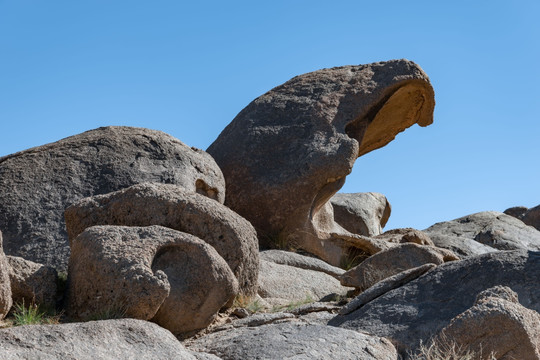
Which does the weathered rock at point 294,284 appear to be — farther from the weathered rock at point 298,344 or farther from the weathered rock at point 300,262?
the weathered rock at point 298,344

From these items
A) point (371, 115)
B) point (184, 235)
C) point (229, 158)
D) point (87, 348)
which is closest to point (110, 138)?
point (229, 158)

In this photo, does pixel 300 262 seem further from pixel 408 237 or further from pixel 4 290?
pixel 4 290

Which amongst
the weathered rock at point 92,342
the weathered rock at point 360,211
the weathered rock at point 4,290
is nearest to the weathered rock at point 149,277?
the weathered rock at point 4,290

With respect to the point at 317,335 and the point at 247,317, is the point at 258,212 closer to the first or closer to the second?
the point at 247,317

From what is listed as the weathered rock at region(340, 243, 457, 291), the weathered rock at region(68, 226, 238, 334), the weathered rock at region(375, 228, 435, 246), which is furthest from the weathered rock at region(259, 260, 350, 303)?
the weathered rock at region(375, 228, 435, 246)

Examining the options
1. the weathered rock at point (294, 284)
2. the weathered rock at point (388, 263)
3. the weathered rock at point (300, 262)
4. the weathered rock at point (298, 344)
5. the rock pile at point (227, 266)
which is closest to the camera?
the weathered rock at point (298, 344)

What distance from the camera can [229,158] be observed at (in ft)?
39.7

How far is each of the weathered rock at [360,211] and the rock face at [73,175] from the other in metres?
4.93

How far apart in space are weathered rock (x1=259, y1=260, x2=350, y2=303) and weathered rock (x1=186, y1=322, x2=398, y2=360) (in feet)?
7.25

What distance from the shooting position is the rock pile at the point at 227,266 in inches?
211

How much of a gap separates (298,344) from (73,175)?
458cm

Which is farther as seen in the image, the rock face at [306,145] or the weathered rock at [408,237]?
the weathered rock at [408,237]

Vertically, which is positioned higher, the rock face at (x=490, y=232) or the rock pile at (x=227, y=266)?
the rock face at (x=490, y=232)

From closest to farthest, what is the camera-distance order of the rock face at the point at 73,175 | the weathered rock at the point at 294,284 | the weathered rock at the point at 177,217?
the weathered rock at the point at 177,217 < the weathered rock at the point at 294,284 < the rock face at the point at 73,175
